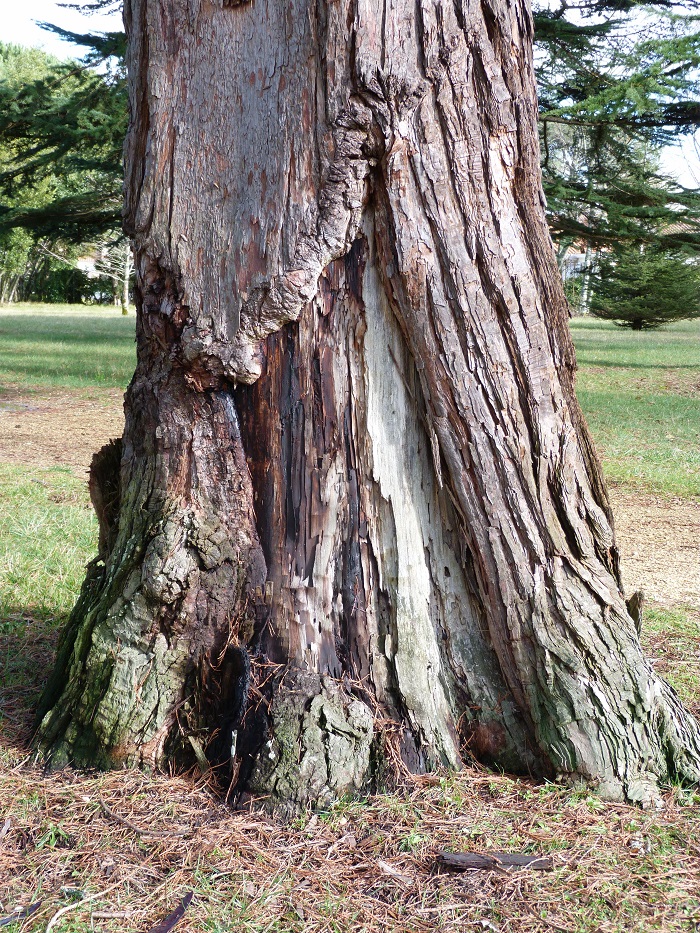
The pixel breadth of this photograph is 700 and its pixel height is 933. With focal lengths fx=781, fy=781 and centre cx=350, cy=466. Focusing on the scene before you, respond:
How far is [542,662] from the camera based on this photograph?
2.31 metres

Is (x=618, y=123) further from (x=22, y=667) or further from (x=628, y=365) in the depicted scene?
(x=22, y=667)

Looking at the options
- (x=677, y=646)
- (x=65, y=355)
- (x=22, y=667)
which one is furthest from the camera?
(x=65, y=355)

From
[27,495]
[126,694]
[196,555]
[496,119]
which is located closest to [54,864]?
[126,694]

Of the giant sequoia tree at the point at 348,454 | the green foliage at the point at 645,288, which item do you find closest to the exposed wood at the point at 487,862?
the giant sequoia tree at the point at 348,454

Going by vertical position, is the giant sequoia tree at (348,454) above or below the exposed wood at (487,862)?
above

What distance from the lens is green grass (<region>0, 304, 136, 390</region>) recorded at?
12.3 meters

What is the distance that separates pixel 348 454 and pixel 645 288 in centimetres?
2365

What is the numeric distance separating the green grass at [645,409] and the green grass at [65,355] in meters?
7.25

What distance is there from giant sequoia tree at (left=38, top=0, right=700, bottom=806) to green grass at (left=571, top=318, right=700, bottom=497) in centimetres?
458

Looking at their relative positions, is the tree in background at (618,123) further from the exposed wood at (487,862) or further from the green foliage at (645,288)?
the exposed wood at (487,862)

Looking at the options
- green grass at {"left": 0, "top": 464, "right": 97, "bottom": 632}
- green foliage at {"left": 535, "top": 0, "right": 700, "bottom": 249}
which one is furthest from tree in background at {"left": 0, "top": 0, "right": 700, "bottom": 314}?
green grass at {"left": 0, "top": 464, "right": 97, "bottom": 632}

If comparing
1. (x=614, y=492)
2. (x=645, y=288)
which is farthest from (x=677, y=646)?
(x=645, y=288)

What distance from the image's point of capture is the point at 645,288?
23531 millimetres

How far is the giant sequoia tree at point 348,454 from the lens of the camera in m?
2.15
